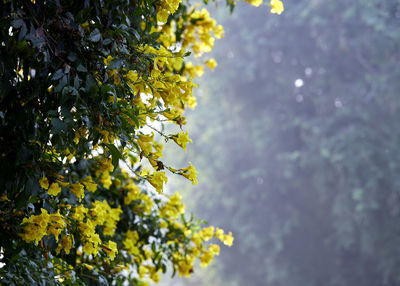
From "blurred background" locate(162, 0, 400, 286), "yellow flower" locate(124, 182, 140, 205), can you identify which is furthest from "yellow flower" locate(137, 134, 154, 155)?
"blurred background" locate(162, 0, 400, 286)

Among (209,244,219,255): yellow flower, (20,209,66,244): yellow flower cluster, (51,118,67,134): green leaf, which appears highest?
(209,244,219,255): yellow flower

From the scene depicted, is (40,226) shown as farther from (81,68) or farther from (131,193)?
(131,193)

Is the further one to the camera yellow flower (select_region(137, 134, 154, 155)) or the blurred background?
the blurred background

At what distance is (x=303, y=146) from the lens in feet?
29.0

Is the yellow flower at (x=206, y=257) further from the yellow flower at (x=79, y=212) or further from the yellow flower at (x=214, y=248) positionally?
the yellow flower at (x=79, y=212)

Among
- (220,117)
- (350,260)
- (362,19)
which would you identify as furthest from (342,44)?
(350,260)

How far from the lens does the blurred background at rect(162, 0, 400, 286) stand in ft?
24.3

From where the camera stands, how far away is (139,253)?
1515 mm

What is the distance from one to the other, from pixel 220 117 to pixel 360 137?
3.04 meters

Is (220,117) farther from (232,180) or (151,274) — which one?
(151,274)

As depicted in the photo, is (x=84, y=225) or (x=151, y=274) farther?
(x=151, y=274)

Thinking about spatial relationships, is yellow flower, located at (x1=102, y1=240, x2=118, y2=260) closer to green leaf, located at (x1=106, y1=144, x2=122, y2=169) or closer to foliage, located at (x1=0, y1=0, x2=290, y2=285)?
foliage, located at (x1=0, y1=0, x2=290, y2=285)

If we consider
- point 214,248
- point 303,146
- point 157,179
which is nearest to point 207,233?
point 214,248

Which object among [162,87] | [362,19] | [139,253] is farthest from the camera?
[362,19]
